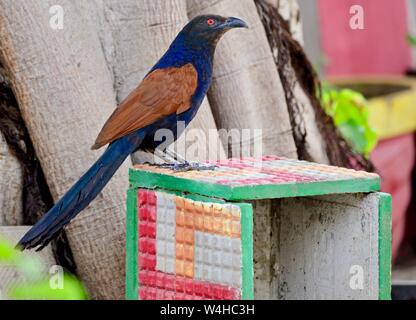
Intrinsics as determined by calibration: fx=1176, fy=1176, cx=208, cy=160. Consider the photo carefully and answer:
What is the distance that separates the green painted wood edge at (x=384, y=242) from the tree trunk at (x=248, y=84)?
1.26 metres

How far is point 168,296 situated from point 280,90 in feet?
5.30

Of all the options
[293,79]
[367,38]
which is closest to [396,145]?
[367,38]

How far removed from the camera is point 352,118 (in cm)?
604

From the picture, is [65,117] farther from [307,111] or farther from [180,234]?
[307,111]

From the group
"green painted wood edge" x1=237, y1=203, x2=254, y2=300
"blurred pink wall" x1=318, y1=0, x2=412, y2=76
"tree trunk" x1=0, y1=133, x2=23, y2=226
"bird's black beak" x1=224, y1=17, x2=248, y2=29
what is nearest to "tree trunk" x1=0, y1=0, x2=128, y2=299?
"tree trunk" x1=0, y1=133, x2=23, y2=226

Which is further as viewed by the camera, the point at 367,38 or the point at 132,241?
the point at 367,38

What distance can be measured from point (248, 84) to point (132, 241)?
1305 millimetres

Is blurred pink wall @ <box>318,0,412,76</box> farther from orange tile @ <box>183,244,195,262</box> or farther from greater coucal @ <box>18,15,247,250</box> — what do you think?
orange tile @ <box>183,244,195,262</box>

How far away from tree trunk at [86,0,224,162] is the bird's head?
19.8 inches

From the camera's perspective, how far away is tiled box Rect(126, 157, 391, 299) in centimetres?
327

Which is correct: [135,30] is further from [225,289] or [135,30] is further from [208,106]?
[225,289]

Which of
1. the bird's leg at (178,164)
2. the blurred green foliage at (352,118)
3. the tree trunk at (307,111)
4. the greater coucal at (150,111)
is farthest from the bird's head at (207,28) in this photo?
the blurred green foliage at (352,118)

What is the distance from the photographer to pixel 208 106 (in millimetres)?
4457
